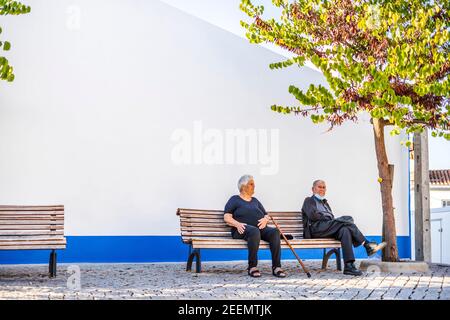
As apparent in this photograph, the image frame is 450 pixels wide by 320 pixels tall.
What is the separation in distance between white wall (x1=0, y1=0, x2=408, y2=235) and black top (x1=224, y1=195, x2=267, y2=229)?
51.9 inches

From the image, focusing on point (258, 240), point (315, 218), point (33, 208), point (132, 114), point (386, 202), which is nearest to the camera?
point (258, 240)

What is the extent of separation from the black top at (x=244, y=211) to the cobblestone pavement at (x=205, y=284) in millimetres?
622

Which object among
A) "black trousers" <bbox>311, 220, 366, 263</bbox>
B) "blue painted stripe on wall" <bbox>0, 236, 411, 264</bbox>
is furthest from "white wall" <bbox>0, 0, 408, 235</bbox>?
"black trousers" <bbox>311, 220, 366, 263</bbox>

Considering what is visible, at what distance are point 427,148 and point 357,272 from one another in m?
2.85

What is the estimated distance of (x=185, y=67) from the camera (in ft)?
33.6

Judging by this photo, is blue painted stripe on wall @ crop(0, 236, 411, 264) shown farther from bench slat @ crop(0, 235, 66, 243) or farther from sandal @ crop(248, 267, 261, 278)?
sandal @ crop(248, 267, 261, 278)

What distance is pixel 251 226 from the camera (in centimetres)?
846

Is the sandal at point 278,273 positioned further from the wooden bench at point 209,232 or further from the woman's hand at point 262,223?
the woman's hand at point 262,223

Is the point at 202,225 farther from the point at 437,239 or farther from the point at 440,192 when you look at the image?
the point at 440,192

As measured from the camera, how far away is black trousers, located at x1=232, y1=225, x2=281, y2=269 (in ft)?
27.1

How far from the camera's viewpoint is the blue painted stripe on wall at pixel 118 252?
30.3 ft

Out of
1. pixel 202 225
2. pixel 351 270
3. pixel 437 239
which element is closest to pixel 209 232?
pixel 202 225

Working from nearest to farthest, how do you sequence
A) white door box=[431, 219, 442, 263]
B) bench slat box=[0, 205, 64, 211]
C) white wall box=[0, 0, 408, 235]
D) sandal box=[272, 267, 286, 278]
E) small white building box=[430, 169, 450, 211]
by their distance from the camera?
sandal box=[272, 267, 286, 278] → bench slat box=[0, 205, 64, 211] → white wall box=[0, 0, 408, 235] → white door box=[431, 219, 442, 263] → small white building box=[430, 169, 450, 211]

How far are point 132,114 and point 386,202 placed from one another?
3467 mm
